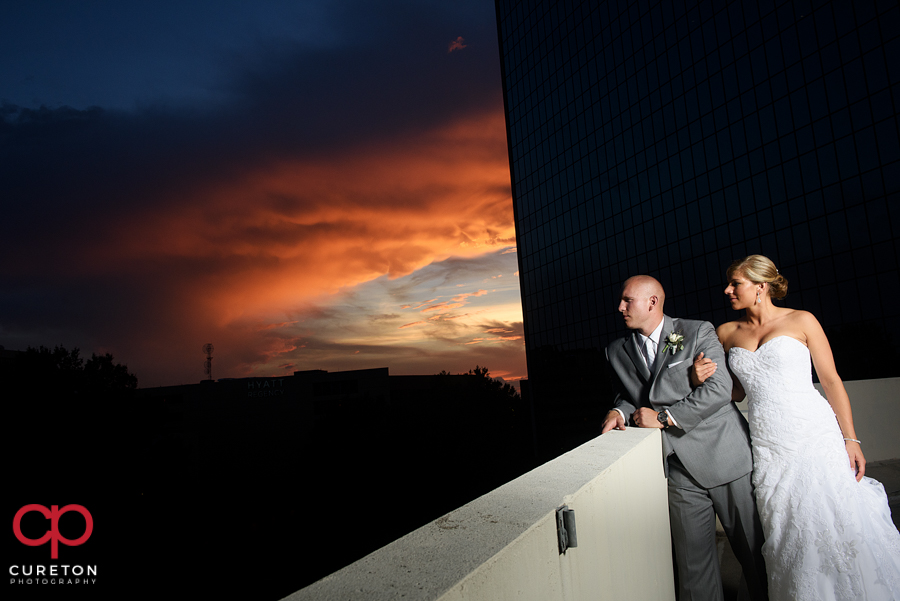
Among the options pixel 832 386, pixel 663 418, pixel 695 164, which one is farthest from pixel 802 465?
pixel 695 164

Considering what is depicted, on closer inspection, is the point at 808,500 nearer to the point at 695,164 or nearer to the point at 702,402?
the point at 702,402

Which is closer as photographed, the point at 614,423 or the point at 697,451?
the point at 697,451

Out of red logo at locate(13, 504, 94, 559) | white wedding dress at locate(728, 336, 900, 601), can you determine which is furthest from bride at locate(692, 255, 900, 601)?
red logo at locate(13, 504, 94, 559)

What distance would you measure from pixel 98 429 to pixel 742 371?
3609cm

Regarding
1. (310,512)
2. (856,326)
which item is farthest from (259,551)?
(856,326)

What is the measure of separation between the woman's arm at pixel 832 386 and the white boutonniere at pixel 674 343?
858 mm

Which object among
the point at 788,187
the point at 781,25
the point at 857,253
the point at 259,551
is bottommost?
the point at 259,551

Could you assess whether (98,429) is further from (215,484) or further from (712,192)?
(712,192)

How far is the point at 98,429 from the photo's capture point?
31781 mm

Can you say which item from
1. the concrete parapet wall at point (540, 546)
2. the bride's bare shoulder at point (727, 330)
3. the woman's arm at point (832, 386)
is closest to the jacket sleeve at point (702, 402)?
the concrete parapet wall at point (540, 546)

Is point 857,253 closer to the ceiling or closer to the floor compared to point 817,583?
closer to the ceiling

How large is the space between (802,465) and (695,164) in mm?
48941

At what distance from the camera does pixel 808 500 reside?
333 cm

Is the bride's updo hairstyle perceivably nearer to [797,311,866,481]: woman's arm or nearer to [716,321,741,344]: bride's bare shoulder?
[797,311,866,481]: woman's arm
